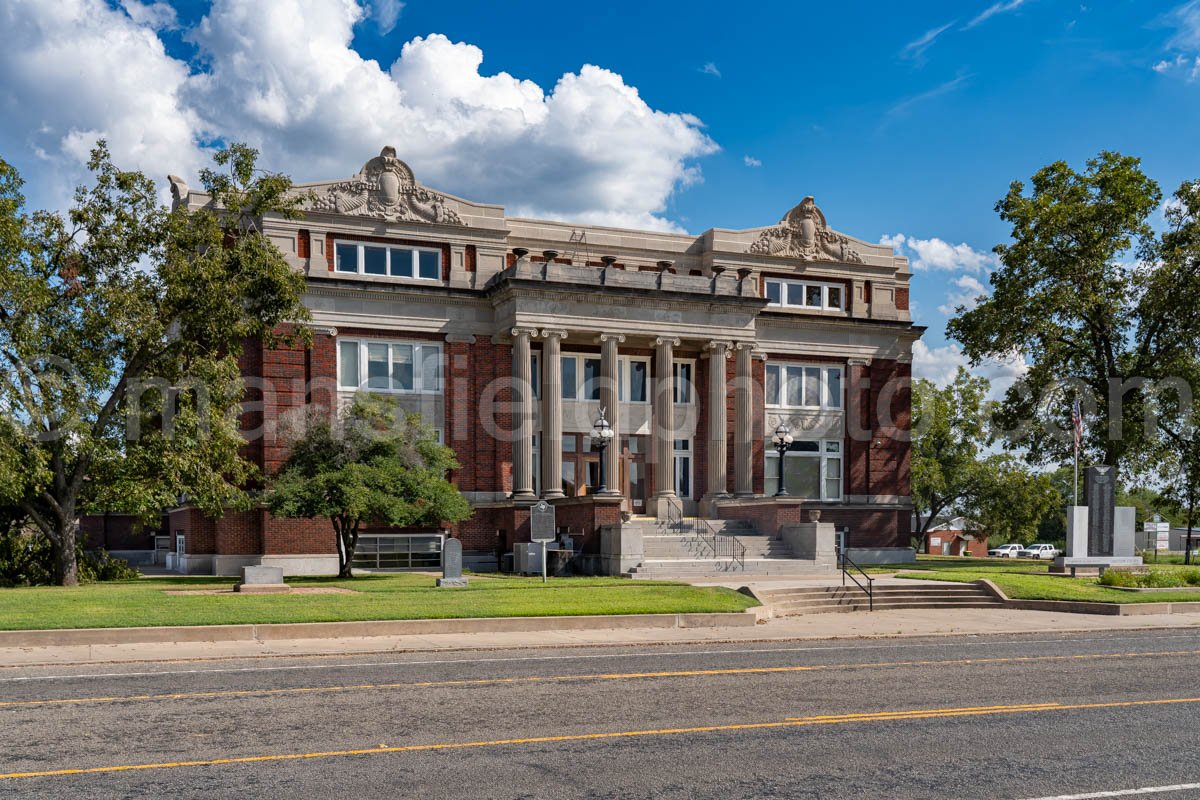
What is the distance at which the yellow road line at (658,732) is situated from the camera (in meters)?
9.17

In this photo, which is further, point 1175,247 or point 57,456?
point 1175,247

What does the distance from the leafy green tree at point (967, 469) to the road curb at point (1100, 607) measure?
43.9 meters

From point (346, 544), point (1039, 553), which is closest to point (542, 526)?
point (346, 544)

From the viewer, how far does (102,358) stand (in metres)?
29.0

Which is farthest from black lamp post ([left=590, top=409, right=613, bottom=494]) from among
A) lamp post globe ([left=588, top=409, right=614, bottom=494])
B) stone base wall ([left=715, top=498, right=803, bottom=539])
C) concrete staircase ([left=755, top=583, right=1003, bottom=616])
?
concrete staircase ([left=755, top=583, right=1003, bottom=616])

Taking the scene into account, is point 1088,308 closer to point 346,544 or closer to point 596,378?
point 596,378

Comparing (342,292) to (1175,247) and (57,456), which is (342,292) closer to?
(57,456)

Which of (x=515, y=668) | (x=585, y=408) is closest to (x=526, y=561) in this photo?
(x=585, y=408)

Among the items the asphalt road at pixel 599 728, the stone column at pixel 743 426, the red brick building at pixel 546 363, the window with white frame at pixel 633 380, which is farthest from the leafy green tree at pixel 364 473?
the asphalt road at pixel 599 728

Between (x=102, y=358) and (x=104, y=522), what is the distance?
97.5 ft

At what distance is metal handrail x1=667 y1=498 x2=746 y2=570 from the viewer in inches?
1449

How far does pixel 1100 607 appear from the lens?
26.0m

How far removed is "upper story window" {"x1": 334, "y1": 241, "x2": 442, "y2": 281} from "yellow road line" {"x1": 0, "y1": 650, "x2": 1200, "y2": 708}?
27.6 metres

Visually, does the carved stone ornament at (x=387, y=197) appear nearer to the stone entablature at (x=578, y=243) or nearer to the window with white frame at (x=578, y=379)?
the stone entablature at (x=578, y=243)
